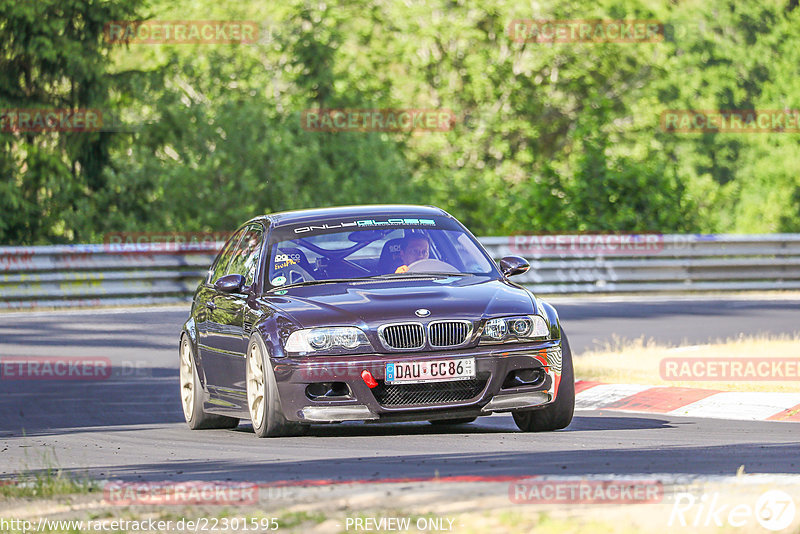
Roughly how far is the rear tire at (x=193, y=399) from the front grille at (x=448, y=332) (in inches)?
91.7

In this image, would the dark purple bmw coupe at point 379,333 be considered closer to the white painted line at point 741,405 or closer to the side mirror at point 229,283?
the side mirror at point 229,283

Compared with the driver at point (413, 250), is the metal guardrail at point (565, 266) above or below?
below

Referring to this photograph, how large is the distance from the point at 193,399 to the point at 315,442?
84.0 inches

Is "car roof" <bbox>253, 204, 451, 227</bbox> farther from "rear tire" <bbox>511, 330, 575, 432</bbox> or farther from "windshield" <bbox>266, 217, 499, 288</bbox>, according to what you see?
"rear tire" <bbox>511, 330, 575, 432</bbox>

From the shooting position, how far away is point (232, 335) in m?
10.2

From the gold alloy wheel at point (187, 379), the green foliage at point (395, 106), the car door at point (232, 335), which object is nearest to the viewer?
the car door at point (232, 335)

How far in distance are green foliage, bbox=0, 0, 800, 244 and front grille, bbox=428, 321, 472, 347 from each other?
811 inches

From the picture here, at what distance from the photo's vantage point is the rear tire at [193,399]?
36.1 ft

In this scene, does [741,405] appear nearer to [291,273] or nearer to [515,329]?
[515,329]

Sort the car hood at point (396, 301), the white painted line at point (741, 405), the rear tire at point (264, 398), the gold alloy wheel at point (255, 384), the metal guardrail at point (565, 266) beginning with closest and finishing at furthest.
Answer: the car hood at point (396, 301) → the rear tire at point (264, 398) → the gold alloy wheel at point (255, 384) → the white painted line at point (741, 405) → the metal guardrail at point (565, 266)

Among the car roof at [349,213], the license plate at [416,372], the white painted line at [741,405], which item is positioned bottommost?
the white painted line at [741,405]

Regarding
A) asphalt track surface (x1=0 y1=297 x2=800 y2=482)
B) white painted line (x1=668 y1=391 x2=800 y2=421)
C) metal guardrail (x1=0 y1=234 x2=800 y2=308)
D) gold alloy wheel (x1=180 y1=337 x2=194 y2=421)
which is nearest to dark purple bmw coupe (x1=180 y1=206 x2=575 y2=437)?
asphalt track surface (x1=0 y1=297 x2=800 y2=482)

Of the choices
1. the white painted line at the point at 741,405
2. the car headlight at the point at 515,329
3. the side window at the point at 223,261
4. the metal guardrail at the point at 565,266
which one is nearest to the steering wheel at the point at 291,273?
the side window at the point at 223,261

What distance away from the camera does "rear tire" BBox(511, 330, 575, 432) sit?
31.2 ft
